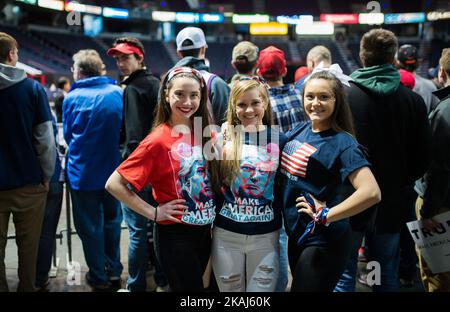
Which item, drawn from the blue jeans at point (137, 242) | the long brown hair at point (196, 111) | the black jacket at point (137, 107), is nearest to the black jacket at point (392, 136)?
the long brown hair at point (196, 111)

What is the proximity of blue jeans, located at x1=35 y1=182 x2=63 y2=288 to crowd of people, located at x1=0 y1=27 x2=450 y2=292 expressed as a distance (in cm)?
1

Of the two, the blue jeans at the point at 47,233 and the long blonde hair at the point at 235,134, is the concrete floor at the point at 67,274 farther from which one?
the long blonde hair at the point at 235,134

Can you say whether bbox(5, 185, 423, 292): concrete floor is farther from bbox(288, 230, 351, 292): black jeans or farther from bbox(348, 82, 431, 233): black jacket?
bbox(288, 230, 351, 292): black jeans

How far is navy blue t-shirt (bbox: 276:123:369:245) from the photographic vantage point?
6.00 feet

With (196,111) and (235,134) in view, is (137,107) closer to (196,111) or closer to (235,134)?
(196,111)

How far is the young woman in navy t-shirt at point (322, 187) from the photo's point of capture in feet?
5.87

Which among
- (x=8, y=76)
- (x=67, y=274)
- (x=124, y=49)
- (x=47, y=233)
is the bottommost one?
(x=67, y=274)

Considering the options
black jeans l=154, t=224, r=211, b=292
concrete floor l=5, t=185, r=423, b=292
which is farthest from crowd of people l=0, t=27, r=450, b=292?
concrete floor l=5, t=185, r=423, b=292

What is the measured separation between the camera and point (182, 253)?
1919mm

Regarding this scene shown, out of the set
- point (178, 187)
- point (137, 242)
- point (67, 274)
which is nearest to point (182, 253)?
point (178, 187)

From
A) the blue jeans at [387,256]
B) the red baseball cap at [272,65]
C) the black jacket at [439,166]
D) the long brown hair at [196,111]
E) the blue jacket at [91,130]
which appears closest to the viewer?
the long brown hair at [196,111]

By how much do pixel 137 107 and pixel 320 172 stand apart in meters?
1.55
